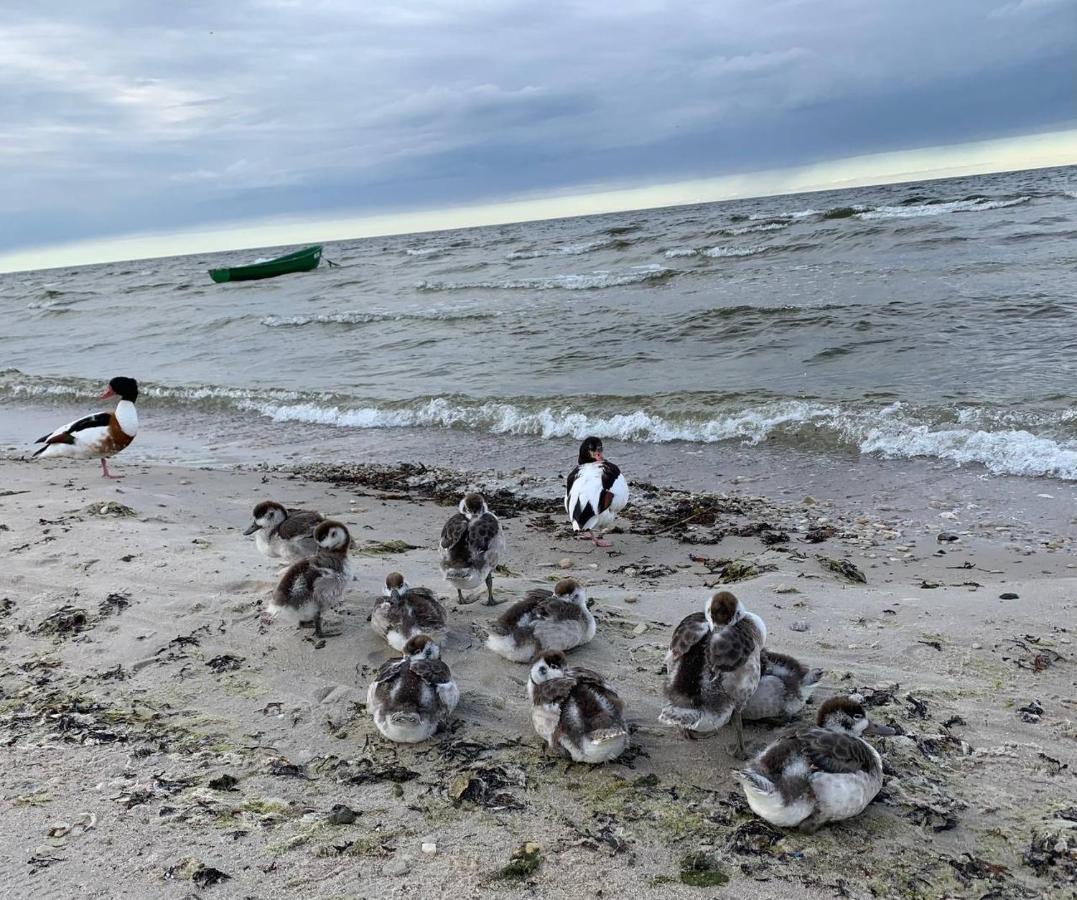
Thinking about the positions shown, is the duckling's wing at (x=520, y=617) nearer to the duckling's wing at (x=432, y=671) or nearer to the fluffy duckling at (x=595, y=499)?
the duckling's wing at (x=432, y=671)

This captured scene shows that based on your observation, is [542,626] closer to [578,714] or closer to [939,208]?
[578,714]

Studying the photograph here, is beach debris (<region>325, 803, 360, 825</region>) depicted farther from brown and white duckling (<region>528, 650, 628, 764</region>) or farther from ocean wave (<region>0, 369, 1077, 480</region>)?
ocean wave (<region>0, 369, 1077, 480</region>)

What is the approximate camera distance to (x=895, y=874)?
3188mm

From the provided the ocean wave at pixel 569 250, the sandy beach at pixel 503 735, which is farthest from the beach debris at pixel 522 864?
the ocean wave at pixel 569 250

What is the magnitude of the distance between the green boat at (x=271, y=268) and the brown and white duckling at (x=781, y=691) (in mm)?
48209

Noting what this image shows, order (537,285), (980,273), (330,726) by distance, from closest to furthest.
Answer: (330,726) < (980,273) < (537,285)

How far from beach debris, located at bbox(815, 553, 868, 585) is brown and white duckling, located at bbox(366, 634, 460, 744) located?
353 centimetres

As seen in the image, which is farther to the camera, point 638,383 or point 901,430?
point 638,383

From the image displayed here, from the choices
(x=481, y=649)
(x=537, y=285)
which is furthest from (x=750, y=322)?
(x=481, y=649)

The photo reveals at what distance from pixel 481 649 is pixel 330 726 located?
1.12 metres

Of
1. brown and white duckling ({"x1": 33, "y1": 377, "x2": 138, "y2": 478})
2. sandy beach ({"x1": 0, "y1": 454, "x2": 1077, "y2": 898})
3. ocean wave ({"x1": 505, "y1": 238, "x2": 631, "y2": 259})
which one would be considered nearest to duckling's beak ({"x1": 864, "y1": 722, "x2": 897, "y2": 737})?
sandy beach ({"x1": 0, "y1": 454, "x2": 1077, "y2": 898})

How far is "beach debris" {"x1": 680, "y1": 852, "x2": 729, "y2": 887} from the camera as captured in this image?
3.16 m

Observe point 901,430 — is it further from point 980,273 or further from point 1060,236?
point 1060,236

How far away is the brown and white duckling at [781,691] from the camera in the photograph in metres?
4.27
